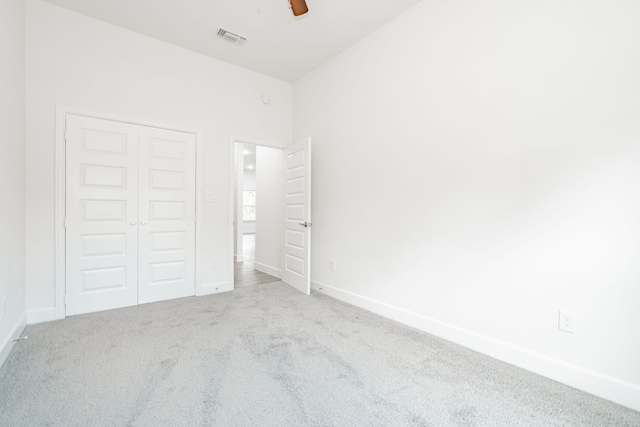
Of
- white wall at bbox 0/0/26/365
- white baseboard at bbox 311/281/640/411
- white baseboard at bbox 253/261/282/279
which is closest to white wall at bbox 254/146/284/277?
white baseboard at bbox 253/261/282/279

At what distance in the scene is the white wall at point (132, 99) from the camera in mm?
2717

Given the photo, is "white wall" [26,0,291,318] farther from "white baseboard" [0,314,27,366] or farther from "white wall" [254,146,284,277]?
"white wall" [254,146,284,277]

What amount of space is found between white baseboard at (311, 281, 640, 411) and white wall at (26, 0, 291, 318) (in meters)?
2.43

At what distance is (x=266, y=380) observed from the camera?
1813 millimetres

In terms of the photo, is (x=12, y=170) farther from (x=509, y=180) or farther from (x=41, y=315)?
(x=509, y=180)

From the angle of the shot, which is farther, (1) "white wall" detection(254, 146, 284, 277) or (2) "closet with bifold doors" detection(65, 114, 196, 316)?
(1) "white wall" detection(254, 146, 284, 277)

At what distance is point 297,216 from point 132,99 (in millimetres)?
2361

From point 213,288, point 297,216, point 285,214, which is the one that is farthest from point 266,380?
point 285,214

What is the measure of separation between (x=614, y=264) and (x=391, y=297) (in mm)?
1701

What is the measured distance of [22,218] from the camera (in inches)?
101

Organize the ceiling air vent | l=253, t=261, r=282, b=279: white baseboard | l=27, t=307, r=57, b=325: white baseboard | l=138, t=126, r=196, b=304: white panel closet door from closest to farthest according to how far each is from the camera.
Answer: l=27, t=307, r=57, b=325: white baseboard < the ceiling air vent < l=138, t=126, r=196, b=304: white panel closet door < l=253, t=261, r=282, b=279: white baseboard

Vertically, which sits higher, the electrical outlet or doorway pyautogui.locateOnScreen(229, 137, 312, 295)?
doorway pyautogui.locateOnScreen(229, 137, 312, 295)

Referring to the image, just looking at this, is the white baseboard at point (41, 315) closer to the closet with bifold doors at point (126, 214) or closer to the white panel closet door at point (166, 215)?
the closet with bifold doors at point (126, 214)

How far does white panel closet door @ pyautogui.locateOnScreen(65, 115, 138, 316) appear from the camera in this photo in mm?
2883
